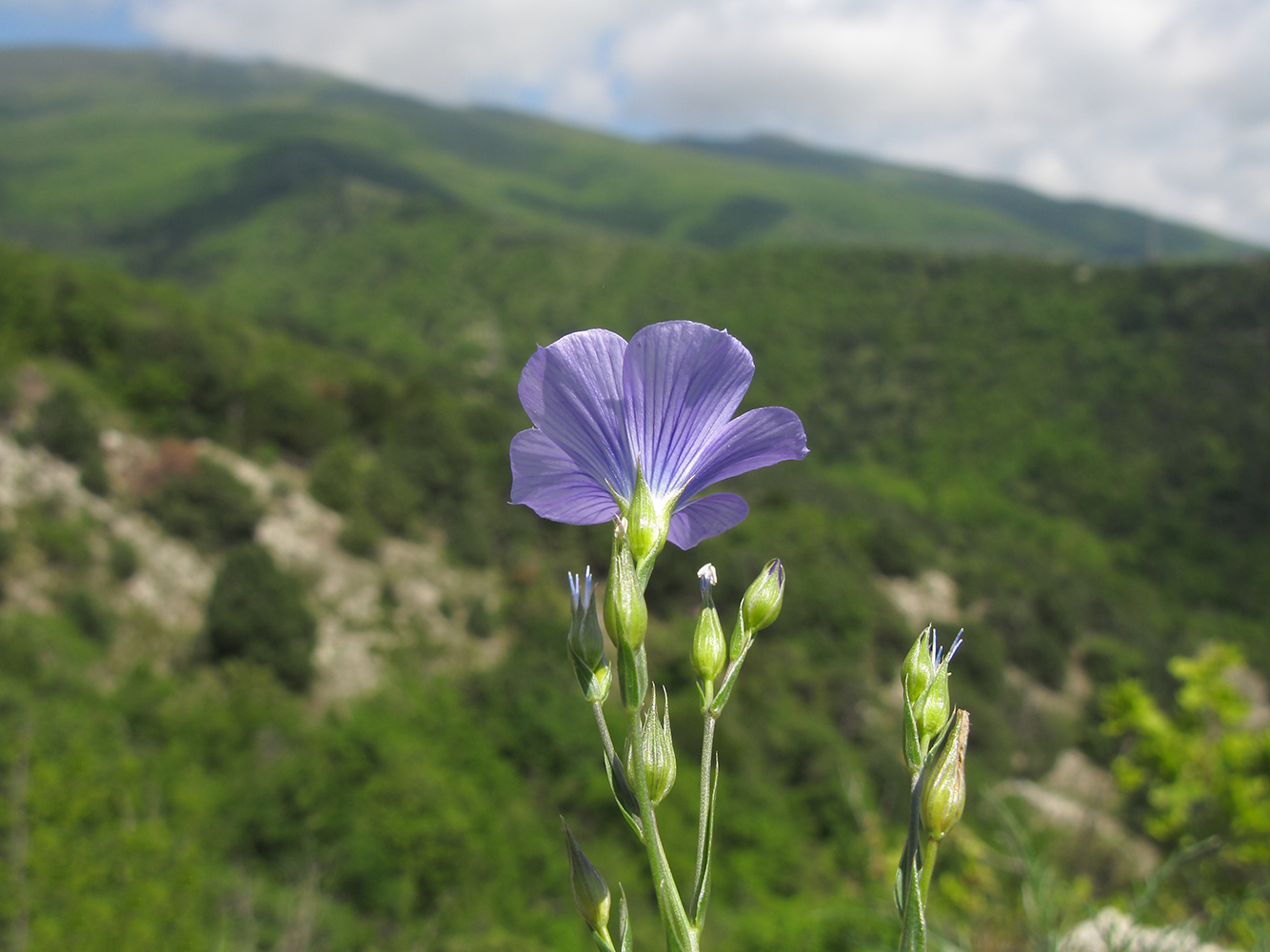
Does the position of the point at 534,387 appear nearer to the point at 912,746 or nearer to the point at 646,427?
the point at 646,427

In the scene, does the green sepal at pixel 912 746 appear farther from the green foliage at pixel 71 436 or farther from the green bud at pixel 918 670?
the green foliage at pixel 71 436

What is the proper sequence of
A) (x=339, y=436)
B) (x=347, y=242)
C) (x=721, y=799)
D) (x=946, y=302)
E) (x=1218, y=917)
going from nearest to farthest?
(x=1218, y=917) < (x=721, y=799) < (x=339, y=436) < (x=946, y=302) < (x=347, y=242)

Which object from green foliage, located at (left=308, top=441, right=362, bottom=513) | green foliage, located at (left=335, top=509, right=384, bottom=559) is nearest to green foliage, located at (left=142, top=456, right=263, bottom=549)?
green foliage, located at (left=335, top=509, right=384, bottom=559)

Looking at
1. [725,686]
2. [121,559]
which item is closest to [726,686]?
[725,686]

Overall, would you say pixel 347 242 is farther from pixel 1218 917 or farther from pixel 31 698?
pixel 1218 917

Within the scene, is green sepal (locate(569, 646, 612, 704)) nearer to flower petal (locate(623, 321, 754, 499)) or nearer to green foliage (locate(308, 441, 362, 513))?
flower petal (locate(623, 321, 754, 499))

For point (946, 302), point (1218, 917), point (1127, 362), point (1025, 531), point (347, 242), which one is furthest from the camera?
point (347, 242)

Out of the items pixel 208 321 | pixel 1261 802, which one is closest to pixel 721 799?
pixel 1261 802
